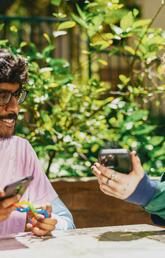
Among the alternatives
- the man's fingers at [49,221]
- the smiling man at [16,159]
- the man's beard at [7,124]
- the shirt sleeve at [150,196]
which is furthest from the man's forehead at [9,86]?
the shirt sleeve at [150,196]

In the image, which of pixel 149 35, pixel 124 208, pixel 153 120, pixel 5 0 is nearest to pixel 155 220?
pixel 124 208

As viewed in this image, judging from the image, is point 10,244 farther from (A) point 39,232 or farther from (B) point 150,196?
(B) point 150,196

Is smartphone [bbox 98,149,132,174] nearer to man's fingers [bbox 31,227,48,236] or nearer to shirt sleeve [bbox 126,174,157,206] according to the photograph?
shirt sleeve [bbox 126,174,157,206]

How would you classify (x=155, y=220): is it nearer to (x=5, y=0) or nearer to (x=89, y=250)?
(x=89, y=250)

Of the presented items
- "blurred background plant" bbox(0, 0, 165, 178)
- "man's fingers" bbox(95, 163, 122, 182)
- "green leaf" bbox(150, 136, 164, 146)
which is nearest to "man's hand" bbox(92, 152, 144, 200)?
"man's fingers" bbox(95, 163, 122, 182)

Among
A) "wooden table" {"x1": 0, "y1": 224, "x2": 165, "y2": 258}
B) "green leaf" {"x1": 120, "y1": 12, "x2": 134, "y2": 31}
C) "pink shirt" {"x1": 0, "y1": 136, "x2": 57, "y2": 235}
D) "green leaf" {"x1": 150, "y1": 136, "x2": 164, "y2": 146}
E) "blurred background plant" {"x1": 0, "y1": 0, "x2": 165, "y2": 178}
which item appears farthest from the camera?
"green leaf" {"x1": 150, "y1": 136, "x2": 164, "y2": 146}

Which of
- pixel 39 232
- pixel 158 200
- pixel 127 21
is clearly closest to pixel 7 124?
pixel 39 232

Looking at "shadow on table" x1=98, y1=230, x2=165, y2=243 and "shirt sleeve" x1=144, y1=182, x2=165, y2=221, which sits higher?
"shirt sleeve" x1=144, y1=182, x2=165, y2=221

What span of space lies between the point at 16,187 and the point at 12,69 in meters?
0.87

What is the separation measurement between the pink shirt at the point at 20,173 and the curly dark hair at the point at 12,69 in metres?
0.29

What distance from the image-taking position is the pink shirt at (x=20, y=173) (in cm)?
309

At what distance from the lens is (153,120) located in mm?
6574

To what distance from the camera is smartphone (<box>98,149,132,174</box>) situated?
8.82ft

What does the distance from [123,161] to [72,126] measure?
2.49m
